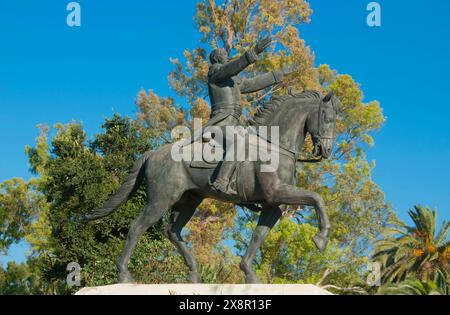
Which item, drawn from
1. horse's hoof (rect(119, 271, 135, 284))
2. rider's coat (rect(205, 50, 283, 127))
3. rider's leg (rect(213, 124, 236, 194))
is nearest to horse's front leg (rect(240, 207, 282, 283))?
rider's leg (rect(213, 124, 236, 194))

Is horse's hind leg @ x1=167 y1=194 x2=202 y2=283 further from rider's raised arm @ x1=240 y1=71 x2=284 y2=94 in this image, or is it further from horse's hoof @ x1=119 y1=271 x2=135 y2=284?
rider's raised arm @ x1=240 y1=71 x2=284 y2=94

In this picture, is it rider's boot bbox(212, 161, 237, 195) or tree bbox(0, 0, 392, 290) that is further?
tree bbox(0, 0, 392, 290)

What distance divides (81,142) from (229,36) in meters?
8.41

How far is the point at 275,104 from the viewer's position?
11273 mm

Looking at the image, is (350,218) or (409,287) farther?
(350,218)

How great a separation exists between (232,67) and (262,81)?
2.98 feet

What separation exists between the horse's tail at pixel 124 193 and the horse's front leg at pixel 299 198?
7.74ft

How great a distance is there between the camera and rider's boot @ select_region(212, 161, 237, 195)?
35.0ft

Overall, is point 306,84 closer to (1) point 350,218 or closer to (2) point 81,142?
(1) point 350,218
